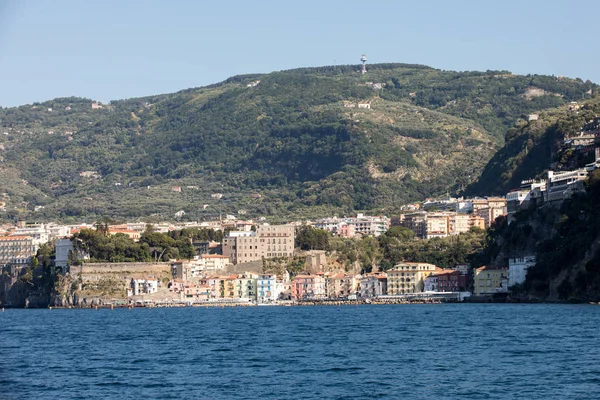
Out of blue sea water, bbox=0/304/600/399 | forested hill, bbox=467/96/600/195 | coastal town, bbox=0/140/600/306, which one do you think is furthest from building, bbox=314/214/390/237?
blue sea water, bbox=0/304/600/399

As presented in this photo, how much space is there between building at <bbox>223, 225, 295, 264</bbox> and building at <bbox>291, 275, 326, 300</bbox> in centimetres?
800

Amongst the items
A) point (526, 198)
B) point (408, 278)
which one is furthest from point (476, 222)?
point (526, 198)

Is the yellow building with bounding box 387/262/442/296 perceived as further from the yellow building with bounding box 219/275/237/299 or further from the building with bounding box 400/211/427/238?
the building with bounding box 400/211/427/238

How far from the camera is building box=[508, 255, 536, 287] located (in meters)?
97.1

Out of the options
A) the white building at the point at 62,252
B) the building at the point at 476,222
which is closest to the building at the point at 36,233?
the white building at the point at 62,252

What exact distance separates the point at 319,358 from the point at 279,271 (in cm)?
7784

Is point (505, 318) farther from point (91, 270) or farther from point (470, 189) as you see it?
point (470, 189)

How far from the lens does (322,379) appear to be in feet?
150

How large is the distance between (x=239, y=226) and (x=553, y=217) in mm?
62946

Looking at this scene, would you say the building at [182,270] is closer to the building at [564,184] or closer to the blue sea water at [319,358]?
the building at [564,184]

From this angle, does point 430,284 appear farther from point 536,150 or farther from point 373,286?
point 536,150

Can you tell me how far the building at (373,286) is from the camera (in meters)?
121

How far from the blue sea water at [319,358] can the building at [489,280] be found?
60.3ft

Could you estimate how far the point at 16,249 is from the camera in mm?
146375
